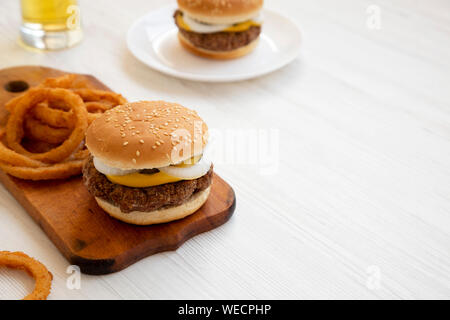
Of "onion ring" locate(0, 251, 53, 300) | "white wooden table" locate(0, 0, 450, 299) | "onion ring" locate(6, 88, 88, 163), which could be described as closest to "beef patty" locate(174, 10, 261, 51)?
"white wooden table" locate(0, 0, 450, 299)

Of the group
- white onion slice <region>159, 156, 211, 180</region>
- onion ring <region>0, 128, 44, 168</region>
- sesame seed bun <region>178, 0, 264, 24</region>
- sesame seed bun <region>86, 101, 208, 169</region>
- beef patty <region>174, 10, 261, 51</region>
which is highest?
sesame seed bun <region>178, 0, 264, 24</region>

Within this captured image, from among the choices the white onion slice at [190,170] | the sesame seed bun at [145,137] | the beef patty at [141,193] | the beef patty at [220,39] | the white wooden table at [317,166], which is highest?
the sesame seed bun at [145,137]

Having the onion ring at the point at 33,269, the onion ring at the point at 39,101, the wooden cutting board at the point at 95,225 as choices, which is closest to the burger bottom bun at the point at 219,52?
the onion ring at the point at 39,101

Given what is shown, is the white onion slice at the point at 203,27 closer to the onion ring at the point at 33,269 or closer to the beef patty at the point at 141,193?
the beef patty at the point at 141,193

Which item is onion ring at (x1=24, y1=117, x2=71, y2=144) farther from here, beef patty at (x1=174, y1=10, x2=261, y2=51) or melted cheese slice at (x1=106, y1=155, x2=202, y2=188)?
beef patty at (x1=174, y1=10, x2=261, y2=51)

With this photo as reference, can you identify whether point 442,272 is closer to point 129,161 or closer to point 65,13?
point 129,161
